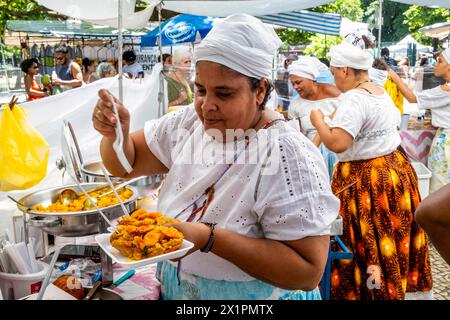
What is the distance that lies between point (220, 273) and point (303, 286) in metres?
0.27

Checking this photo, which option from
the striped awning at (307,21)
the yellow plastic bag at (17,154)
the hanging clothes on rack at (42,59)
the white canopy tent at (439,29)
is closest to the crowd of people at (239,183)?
the yellow plastic bag at (17,154)

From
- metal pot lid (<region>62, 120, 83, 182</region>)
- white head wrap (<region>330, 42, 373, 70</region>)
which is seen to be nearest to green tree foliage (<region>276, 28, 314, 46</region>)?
white head wrap (<region>330, 42, 373, 70</region>)

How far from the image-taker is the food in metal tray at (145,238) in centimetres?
126

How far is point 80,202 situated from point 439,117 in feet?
14.1

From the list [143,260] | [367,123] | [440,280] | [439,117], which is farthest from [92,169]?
[439,117]

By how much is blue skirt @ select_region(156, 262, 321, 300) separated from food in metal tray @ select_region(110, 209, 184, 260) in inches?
10.9

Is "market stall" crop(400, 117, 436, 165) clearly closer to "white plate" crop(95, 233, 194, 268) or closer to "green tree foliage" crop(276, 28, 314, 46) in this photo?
"white plate" crop(95, 233, 194, 268)

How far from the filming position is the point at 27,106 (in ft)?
14.1

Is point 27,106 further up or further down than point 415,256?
further up

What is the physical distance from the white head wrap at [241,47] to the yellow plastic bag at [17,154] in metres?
1.51

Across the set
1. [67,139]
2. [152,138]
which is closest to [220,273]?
[152,138]
